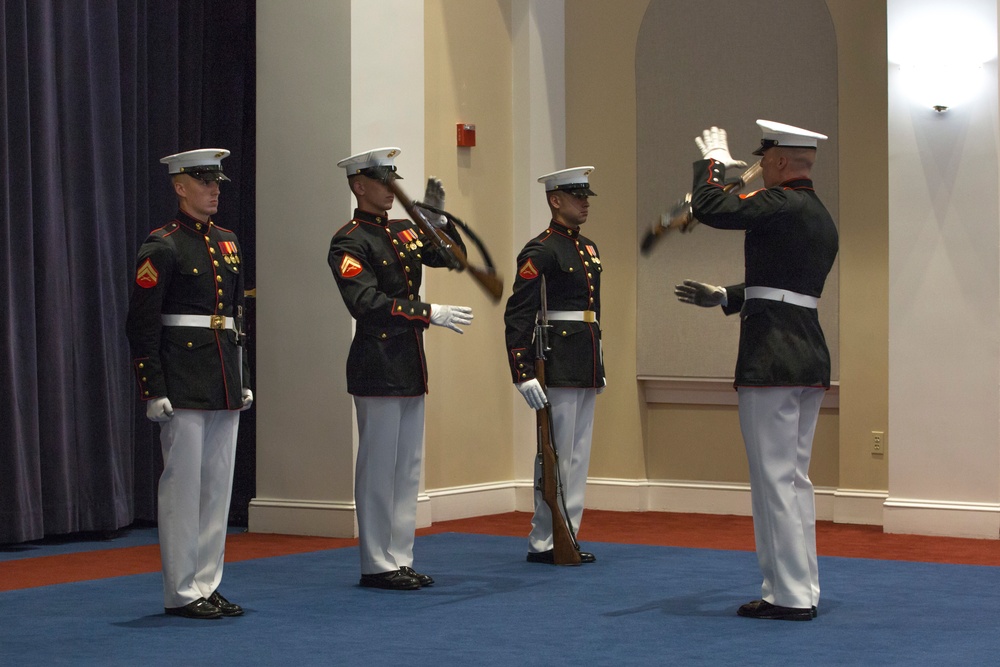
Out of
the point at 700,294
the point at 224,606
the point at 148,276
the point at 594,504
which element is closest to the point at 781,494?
the point at 700,294

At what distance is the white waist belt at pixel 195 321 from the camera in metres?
4.65

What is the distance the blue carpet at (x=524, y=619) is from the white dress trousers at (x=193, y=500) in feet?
0.55

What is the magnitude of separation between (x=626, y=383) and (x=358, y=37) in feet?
8.73

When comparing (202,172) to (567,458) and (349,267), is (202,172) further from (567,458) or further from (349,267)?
(567,458)

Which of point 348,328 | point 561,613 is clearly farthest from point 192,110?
point 561,613

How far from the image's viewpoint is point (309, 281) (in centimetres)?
696

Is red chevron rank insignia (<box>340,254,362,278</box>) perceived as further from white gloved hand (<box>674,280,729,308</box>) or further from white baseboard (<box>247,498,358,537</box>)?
white baseboard (<box>247,498,358,537</box>)

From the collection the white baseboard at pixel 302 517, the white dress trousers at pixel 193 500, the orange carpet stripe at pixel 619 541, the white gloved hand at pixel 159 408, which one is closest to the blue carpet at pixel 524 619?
the white dress trousers at pixel 193 500

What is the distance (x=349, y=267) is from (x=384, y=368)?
0.42 meters

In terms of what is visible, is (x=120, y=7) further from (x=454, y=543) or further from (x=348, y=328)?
(x=454, y=543)

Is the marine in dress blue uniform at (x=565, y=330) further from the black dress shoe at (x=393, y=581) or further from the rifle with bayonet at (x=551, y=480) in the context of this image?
the black dress shoe at (x=393, y=581)

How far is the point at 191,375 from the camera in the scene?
15.1ft

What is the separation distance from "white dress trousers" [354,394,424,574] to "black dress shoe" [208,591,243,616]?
744 mm

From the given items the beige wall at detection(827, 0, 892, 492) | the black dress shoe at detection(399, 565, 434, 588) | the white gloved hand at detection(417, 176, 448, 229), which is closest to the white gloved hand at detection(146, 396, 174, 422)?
the black dress shoe at detection(399, 565, 434, 588)
